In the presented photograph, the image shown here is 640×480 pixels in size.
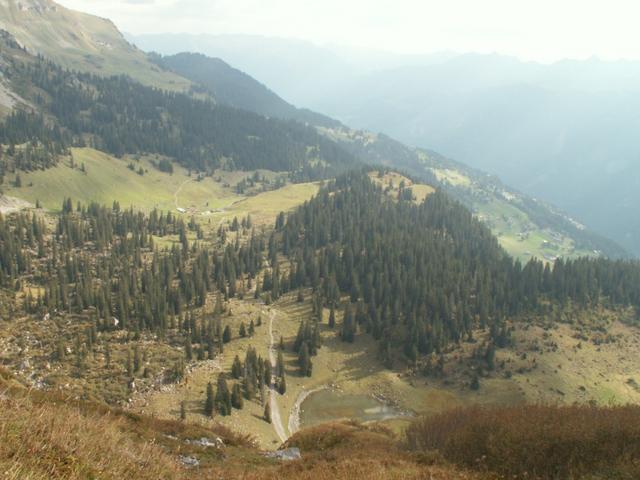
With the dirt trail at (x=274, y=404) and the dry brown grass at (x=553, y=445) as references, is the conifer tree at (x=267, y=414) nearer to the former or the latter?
the dirt trail at (x=274, y=404)

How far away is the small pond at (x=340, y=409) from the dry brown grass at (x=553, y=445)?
4805 centimetres

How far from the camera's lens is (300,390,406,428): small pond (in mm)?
94250

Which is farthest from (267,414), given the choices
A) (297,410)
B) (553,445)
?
(553,445)

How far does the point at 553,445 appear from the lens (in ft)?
120

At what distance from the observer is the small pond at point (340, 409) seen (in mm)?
94250

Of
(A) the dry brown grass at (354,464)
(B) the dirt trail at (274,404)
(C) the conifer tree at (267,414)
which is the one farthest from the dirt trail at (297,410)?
(A) the dry brown grass at (354,464)

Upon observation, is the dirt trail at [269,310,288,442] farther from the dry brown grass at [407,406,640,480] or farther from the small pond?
the dry brown grass at [407,406,640,480]

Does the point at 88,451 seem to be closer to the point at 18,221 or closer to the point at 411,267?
the point at 411,267

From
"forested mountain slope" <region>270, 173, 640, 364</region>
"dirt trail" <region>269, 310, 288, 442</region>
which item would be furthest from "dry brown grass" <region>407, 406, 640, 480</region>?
"forested mountain slope" <region>270, 173, 640, 364</region>

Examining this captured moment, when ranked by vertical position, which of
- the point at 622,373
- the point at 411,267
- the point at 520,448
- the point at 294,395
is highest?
the point at 520,448

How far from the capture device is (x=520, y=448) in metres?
37.7

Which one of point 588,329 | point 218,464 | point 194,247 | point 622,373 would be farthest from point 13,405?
point 194,247

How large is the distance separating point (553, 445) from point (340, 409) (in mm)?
66226

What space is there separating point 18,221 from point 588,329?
20477cm
